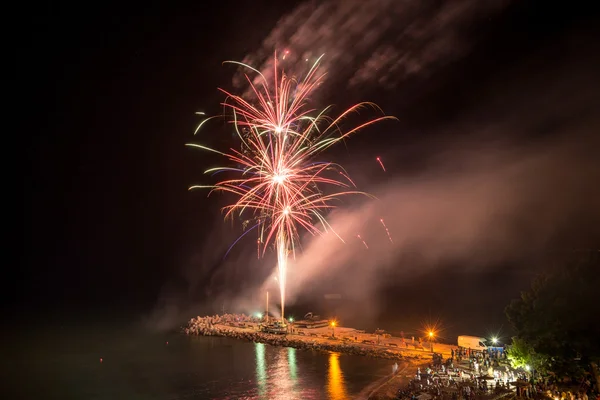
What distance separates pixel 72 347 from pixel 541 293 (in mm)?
30416

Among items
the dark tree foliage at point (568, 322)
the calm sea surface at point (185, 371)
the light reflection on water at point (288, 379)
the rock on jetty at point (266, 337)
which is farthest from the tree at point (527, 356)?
the rock on jetty at point (266, 337)

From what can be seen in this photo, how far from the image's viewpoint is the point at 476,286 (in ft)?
189

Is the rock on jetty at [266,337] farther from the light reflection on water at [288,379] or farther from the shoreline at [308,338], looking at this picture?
the light reflection on water at [288,379]

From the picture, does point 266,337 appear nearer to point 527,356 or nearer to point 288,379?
point 288,379

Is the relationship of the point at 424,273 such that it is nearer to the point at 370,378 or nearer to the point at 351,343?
the point at 351,343

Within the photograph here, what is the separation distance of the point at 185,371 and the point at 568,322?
17.6 metres

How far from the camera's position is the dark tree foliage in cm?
1105

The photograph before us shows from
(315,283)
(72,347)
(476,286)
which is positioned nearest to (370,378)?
(72,347)

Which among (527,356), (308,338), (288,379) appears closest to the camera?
(527,356)

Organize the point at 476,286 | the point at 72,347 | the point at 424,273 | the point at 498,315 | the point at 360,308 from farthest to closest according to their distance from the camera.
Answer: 1. the point at 424,273
2. the point at 476,286
3. the point at 360,308
4. the point at 498,315
5. the point at 72,347

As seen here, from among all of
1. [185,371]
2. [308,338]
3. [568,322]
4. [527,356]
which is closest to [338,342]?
[308,338]

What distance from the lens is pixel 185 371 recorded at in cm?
2252

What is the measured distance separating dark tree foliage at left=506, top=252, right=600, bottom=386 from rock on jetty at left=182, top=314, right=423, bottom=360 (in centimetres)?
963

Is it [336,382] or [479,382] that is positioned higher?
[479,382]
